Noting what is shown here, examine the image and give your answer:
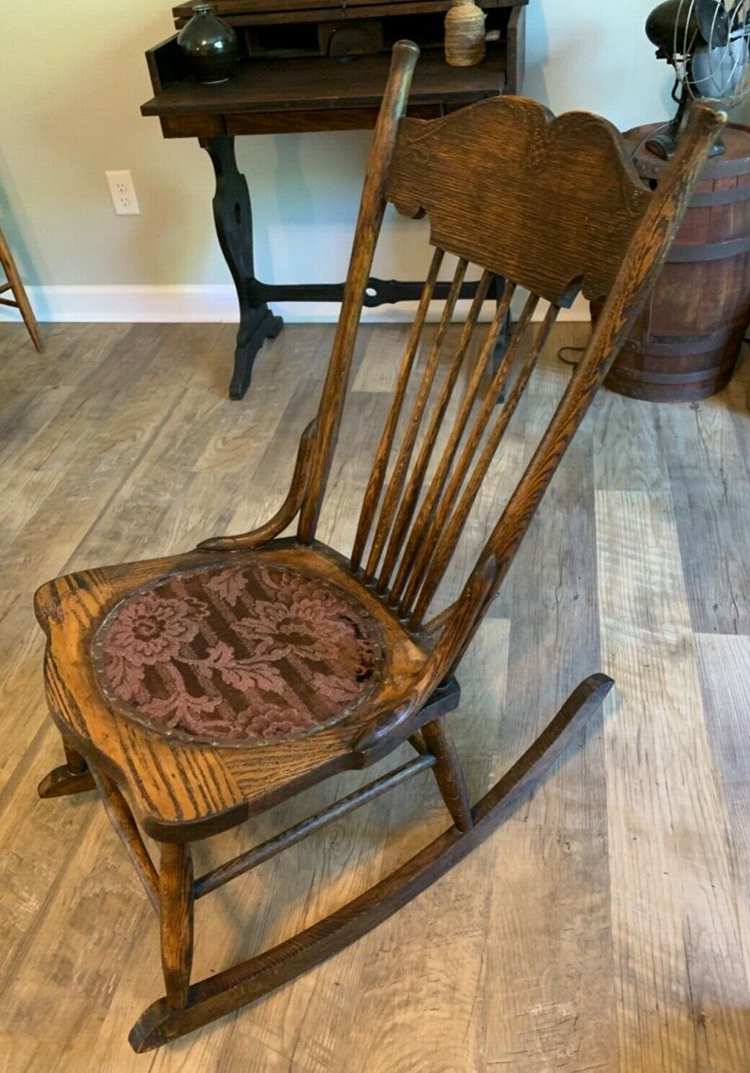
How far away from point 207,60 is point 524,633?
4.92 feet

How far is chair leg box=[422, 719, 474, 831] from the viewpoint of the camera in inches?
47.4

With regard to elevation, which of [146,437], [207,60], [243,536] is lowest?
[146,437]

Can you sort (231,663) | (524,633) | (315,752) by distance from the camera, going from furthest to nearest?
(524,633) < (231,663) < (315,752)

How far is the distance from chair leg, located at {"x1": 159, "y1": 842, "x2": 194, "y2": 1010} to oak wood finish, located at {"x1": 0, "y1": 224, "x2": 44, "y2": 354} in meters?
2.09

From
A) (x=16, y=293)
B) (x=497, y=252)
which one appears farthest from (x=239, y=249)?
(x=497, y=252)

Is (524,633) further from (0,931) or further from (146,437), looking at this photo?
(146,437)

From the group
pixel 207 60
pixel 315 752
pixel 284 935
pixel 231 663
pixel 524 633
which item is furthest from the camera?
pixel 207 60

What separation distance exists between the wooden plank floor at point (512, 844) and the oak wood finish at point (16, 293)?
785 mm

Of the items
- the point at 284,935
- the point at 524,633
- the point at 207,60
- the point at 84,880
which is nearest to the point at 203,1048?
the point at 284,935

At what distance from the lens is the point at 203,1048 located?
45.6 inches

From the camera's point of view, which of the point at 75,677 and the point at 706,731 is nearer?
the point at 75,677

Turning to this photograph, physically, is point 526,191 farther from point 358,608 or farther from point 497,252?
point 358,608

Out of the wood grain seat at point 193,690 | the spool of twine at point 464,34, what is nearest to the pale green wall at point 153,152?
the spool of twine at point 464,34

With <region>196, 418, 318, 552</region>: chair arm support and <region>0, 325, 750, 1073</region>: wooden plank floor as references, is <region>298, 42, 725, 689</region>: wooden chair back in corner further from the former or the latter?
<region>0, 325, 750, 1073</region>: wooden plank floor
